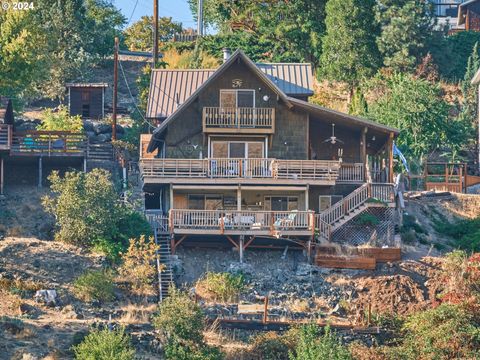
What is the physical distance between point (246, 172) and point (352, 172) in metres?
5.25

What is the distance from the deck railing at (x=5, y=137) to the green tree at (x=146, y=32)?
3648 centimetres

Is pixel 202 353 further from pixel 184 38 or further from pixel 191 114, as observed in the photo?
pixel 184 38

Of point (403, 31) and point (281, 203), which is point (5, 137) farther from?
point (403, 31)

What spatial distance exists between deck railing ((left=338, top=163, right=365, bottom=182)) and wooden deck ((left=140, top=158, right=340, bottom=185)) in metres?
2.17

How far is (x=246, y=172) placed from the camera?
222 feet

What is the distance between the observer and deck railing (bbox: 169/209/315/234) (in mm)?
66000

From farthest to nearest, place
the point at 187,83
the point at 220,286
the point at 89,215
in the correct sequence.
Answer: the point at 187,83 < the point at 89,215 < the point at 220,286

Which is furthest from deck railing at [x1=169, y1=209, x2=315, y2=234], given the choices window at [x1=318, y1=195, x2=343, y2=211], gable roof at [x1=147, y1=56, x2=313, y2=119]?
gable roof at [x1=147, y1=56, x2=313, y2=119]

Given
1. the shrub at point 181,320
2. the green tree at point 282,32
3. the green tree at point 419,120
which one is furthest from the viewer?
the green tree at point 282,32

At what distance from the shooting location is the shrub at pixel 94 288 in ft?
199

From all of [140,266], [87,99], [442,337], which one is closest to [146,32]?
[87,99]

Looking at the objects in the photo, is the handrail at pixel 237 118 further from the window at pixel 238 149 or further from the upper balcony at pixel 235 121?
the window at pixel 238 149

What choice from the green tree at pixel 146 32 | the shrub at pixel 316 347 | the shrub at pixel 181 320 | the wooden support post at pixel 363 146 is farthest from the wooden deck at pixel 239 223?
the green tree at pixel 146 32

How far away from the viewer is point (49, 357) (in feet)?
180
